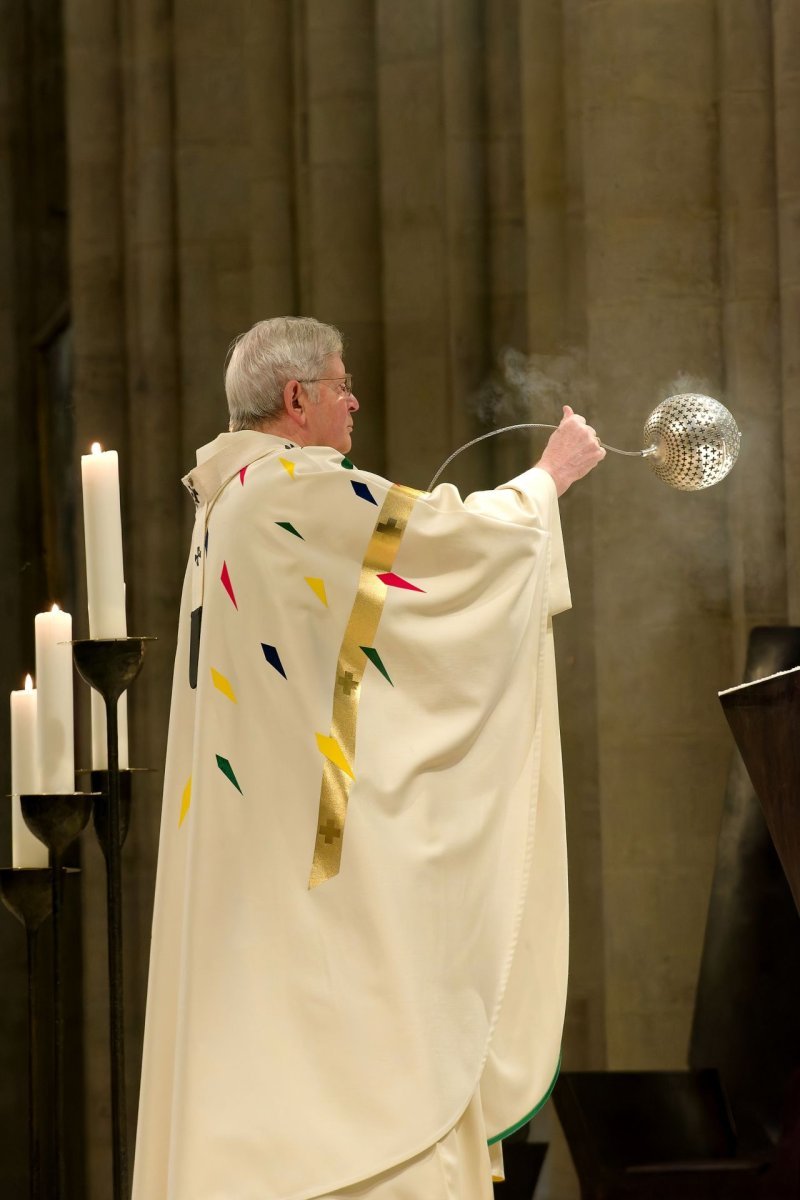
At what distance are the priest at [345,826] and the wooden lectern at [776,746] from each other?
37.7 inches

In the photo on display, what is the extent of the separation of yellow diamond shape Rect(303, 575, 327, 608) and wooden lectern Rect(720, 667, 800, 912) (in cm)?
106

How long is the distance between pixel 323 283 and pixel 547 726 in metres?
2.81

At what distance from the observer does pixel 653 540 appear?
518 centimetres

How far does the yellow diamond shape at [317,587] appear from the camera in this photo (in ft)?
11.2

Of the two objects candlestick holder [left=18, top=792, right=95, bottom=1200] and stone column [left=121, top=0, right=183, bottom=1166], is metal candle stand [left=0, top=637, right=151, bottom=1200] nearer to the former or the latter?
candlestick holder [left=18, top=792, right=95, bottom=1200]

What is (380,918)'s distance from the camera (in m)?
3.29

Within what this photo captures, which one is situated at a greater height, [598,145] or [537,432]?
[598,145]

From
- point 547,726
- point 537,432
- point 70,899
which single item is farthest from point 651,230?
point 70,899

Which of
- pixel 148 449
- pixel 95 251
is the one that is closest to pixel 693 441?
pixel 148 449

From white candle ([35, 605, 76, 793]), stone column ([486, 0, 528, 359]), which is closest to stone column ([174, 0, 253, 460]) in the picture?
stone column ([486, 0, 528, 359])

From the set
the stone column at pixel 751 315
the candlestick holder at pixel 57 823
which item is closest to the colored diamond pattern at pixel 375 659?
the candlestick holder at pixel 57 823

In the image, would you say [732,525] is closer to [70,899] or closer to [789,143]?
[789,143]

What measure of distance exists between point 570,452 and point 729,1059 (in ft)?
5.18

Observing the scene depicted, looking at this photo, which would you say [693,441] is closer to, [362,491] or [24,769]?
[362,491]
